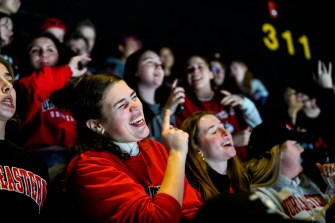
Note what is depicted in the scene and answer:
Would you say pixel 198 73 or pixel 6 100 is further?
pixel 198 73

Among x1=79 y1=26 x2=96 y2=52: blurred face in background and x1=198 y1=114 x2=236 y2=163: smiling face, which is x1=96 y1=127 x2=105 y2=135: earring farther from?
x1=79 y1=26 x2=96 y2=52: blurred face in background

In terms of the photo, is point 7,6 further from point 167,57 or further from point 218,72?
point 218,72

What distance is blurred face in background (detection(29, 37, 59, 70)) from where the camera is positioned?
10.7 ft

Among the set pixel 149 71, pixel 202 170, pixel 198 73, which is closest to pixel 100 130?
pixel 202 170

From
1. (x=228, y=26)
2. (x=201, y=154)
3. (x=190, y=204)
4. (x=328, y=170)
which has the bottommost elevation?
(x=328, y=170)

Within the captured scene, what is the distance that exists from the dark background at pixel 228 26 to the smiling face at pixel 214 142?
295 cm

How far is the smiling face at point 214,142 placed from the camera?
2627mm

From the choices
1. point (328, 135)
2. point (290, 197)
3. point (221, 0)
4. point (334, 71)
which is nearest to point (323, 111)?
point (328, 135)

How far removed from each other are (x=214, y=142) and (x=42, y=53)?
1531 mm

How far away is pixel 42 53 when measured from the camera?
329cm

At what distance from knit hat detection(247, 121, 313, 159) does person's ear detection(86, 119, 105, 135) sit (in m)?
1.33

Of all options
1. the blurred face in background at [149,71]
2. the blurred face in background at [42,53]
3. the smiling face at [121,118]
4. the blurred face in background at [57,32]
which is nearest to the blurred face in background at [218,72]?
the blurred face in background at [149,71]

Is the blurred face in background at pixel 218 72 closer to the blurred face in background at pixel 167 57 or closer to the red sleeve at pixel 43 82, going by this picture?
the blurred face in background at pixel 167 57

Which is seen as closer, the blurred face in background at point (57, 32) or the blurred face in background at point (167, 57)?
the blurred face in background at point (57, 32)
